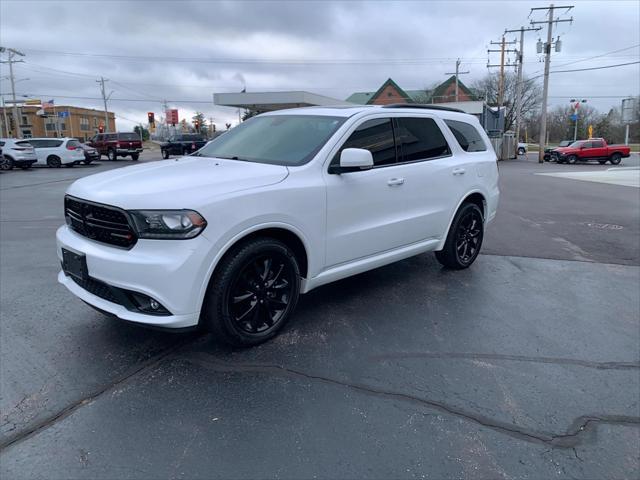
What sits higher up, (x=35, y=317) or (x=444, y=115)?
(x=444, y=115)

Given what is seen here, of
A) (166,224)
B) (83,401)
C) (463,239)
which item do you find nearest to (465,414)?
(166,224)

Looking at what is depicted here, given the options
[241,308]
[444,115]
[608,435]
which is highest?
[444,115]

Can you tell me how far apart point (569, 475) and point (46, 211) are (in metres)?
11.4

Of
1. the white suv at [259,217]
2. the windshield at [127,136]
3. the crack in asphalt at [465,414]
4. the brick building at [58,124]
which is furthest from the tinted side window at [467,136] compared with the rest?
the brick building at [58,124]

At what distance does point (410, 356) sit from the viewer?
3.69 m

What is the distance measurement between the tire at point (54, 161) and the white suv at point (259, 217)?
2777 centimetres

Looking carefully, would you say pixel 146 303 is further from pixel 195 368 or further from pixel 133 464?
pixel 133 464

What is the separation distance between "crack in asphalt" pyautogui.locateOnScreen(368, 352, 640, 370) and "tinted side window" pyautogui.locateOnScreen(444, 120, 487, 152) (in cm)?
285

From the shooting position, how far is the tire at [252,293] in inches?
132

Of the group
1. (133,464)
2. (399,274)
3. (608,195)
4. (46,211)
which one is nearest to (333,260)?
(399,274)

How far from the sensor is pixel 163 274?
3072mm

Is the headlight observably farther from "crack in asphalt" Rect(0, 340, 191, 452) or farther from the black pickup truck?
the black pickup truck

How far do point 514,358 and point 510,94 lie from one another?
2749 inches

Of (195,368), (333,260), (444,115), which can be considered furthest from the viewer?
(444,115)
